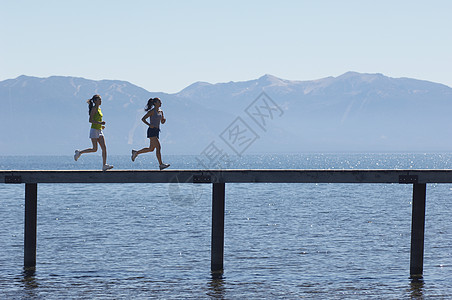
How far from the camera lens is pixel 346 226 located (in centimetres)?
3616

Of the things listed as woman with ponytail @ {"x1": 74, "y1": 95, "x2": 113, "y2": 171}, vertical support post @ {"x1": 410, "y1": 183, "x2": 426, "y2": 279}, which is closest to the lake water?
vertical support post @ {"x1": 410, "y1": 183, "x2": 426, "y2": 279}

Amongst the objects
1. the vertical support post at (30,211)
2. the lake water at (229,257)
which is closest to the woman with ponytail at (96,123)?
the vertical support post at (30,211)

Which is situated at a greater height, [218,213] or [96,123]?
[96,123]

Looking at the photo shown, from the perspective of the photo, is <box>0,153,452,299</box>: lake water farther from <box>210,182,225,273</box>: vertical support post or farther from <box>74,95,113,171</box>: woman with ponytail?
<box>74,95,113,171</box>: woman with ponytail

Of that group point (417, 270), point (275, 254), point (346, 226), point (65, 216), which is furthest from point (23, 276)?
point (65, 216)

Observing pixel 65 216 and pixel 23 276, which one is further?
pixel 65 216

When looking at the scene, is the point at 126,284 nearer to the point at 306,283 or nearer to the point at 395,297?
the point at 306,283

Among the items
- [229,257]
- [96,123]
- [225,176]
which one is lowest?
[229,257]

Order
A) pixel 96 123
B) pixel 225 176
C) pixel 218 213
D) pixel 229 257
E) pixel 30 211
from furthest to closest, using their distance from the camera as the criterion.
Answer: pixel 229 257 < pixel 30 211 < pixel 218 213 < pixel 96 123 < pixel 225 176

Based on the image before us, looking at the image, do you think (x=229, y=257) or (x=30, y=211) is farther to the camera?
(x=229, y=257)

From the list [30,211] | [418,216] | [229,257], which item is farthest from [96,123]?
[418,216]

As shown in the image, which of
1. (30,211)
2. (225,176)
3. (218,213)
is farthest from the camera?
(30,211)

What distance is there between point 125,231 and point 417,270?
693 inches

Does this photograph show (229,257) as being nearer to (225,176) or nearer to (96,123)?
(225,176)
